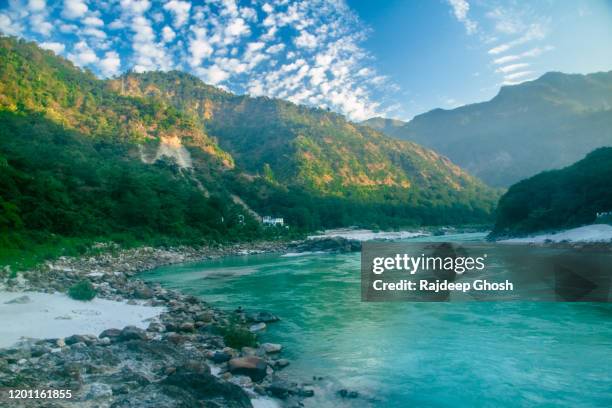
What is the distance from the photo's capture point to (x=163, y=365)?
7.87 meters

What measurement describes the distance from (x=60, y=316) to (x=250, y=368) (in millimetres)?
6125

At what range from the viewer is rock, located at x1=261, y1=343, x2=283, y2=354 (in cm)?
989

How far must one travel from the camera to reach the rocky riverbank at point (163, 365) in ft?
19.8

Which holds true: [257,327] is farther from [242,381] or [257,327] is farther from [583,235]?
[583,235]

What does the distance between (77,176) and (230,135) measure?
282 ft

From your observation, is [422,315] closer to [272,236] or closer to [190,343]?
[190,343]

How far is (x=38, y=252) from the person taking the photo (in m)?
21.9

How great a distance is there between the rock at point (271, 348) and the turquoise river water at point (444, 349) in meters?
0.23

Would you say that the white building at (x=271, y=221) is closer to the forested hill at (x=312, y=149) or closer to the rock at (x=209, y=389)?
the forested hill at (x=312, y=149)

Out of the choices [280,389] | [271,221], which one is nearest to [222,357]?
[280,389]

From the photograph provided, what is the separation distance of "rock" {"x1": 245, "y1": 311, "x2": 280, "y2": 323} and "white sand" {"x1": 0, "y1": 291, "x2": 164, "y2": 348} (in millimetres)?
3084

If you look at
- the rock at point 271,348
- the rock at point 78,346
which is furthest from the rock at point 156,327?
the rock at point 271,348

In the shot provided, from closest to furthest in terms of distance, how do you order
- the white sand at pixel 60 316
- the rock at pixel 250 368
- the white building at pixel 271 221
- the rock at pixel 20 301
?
the rock at pixel 250 368, the white sand at pixel 60 316, the rock at pixel 20 301, the white building at pixel 271 221

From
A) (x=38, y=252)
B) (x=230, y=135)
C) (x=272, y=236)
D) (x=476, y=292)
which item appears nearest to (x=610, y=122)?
(x=230, y=135)
